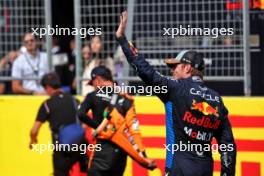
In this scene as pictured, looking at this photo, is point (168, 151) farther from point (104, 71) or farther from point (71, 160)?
point (71, 160)

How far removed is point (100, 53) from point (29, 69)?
120cm

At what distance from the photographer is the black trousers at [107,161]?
32.2 ft

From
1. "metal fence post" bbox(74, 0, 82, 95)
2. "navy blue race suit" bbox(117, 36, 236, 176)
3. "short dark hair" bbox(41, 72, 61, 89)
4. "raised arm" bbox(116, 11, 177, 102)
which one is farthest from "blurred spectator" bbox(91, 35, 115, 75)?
"raised arm" bbox(116, 11, 177, 102)

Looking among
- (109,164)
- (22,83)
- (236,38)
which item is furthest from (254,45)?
(22,83)

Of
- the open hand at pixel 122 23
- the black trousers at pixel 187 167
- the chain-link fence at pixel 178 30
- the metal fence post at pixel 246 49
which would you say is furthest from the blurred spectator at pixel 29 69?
the open hand at pixel 122 23

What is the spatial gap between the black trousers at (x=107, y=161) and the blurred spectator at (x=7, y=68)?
8.47 ft

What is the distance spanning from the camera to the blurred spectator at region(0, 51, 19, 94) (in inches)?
464

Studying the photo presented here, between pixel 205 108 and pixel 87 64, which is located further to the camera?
pixel 87 64

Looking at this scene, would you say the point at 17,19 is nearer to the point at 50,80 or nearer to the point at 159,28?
the point at 50,80

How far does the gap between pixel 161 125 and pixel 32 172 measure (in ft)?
6.85

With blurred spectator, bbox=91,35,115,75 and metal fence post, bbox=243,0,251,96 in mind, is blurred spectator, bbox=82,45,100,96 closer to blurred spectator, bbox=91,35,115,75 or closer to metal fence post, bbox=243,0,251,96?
blurred spectator, bbox=91,35,115,75

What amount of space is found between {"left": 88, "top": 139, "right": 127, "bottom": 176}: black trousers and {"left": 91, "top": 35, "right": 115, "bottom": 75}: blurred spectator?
5.55 ft

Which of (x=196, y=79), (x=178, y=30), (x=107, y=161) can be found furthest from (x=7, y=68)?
(x=196, y=79)

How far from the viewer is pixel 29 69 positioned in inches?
463
